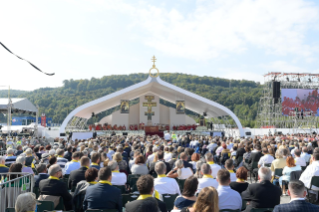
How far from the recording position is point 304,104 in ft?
119

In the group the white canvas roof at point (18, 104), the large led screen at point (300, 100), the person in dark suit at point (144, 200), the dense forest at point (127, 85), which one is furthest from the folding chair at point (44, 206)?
the dense forest at point (127, 85)

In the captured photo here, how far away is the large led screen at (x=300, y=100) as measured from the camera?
35.6 meters

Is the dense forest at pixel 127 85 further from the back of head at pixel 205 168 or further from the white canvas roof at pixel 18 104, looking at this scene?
the back of head at pixel 205 168

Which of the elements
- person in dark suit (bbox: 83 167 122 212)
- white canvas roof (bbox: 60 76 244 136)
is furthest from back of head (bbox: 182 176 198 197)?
white canvas roof (bbox: 60 76 244 136)

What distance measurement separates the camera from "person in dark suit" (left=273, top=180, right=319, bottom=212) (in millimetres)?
3025

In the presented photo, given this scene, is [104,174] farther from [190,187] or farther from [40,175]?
[40,175]

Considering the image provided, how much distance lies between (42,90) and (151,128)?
186 feet

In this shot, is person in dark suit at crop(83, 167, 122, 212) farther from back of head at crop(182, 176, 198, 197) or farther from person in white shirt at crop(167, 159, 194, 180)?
person in white shirt at crop(167, 159, 194, 180)

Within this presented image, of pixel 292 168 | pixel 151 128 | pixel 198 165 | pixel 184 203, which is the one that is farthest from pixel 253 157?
pixel 151 128


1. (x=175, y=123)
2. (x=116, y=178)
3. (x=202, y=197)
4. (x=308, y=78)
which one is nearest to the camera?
(x=202, y=197)

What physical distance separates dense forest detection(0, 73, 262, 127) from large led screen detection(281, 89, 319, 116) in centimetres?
1947

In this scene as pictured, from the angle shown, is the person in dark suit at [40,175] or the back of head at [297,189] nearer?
the back of head at [297,189]

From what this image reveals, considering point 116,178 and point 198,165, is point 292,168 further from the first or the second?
point 116,178

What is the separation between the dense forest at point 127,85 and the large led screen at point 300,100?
1947 cm
